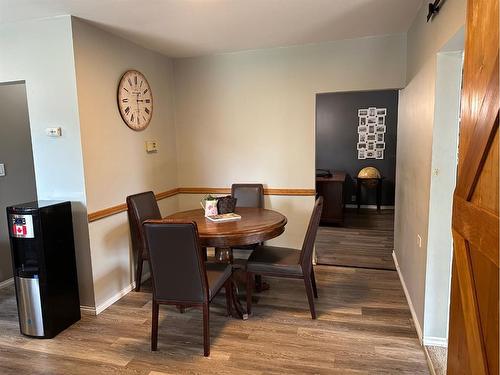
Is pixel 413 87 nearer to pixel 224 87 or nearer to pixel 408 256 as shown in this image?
pixel 408 256

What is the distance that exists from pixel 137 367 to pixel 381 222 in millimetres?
4724

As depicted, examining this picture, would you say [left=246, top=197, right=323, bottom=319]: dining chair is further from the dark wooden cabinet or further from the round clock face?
the dark wooden cabinet

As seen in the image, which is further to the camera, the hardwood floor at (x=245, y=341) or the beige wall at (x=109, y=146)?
the beige wall at (x=109, y=146)

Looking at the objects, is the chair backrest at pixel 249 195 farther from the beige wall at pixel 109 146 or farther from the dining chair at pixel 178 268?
the dining chair at pixel 178 268

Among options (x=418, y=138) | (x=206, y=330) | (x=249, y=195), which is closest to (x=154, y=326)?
(x=206, y=330)

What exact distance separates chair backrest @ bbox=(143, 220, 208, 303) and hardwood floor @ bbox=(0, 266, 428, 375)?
418 mm

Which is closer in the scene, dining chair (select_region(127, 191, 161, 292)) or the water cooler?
the water cooler

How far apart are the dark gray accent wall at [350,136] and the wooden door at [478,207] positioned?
5.60 meters

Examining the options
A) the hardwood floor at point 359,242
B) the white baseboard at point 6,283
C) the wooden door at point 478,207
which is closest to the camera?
the wooden door at point 478,207

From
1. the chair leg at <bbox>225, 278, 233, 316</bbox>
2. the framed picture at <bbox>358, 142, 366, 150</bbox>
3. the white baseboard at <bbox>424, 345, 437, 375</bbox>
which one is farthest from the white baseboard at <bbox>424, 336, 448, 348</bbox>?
the framed picture at <bbox>358, 142, 366, 150</bbox>

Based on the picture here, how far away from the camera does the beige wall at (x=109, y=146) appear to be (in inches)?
109

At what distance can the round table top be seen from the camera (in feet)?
8.39

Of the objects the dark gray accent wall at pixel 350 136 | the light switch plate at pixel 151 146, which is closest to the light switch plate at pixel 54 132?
the light switch plate at pixel 151 146

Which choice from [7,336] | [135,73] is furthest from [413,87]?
[7,336]
